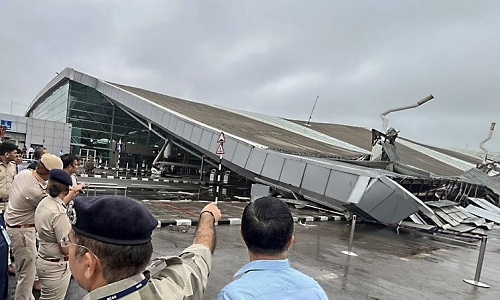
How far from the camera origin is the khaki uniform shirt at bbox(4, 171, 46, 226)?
359 cm

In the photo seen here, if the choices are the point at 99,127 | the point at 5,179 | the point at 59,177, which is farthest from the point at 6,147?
the point at 99,127

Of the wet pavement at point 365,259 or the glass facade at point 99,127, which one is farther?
the glass facade at point 99,127

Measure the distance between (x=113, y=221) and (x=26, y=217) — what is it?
10.1 feet

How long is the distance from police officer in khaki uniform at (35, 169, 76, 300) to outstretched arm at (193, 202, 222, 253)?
5.62ft

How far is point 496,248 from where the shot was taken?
1141 cm

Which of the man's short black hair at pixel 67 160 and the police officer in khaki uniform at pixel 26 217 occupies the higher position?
the man's short black hair at pixel 67 160

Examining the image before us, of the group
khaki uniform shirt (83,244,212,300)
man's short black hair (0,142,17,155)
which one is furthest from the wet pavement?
khaki uniform shirt (83,244,212,300)

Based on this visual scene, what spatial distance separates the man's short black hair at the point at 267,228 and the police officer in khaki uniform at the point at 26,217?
2.71 meters

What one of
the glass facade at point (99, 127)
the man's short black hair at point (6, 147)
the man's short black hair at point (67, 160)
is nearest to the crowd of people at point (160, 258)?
the man's short black hair at point (67, 160)

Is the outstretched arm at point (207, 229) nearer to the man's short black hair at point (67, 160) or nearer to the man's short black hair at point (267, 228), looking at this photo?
the man's short black hair at point (267, 228)

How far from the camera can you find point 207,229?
2.09 metres

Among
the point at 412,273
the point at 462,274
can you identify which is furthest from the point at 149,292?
the point at 462,274

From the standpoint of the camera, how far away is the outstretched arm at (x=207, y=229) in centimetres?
203

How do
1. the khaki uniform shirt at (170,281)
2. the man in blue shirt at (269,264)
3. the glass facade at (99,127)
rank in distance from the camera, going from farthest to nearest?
the glass facade at (99,127) → the man in blue shirt at (269,264) → the khaki uniform shirt at (170,281)
